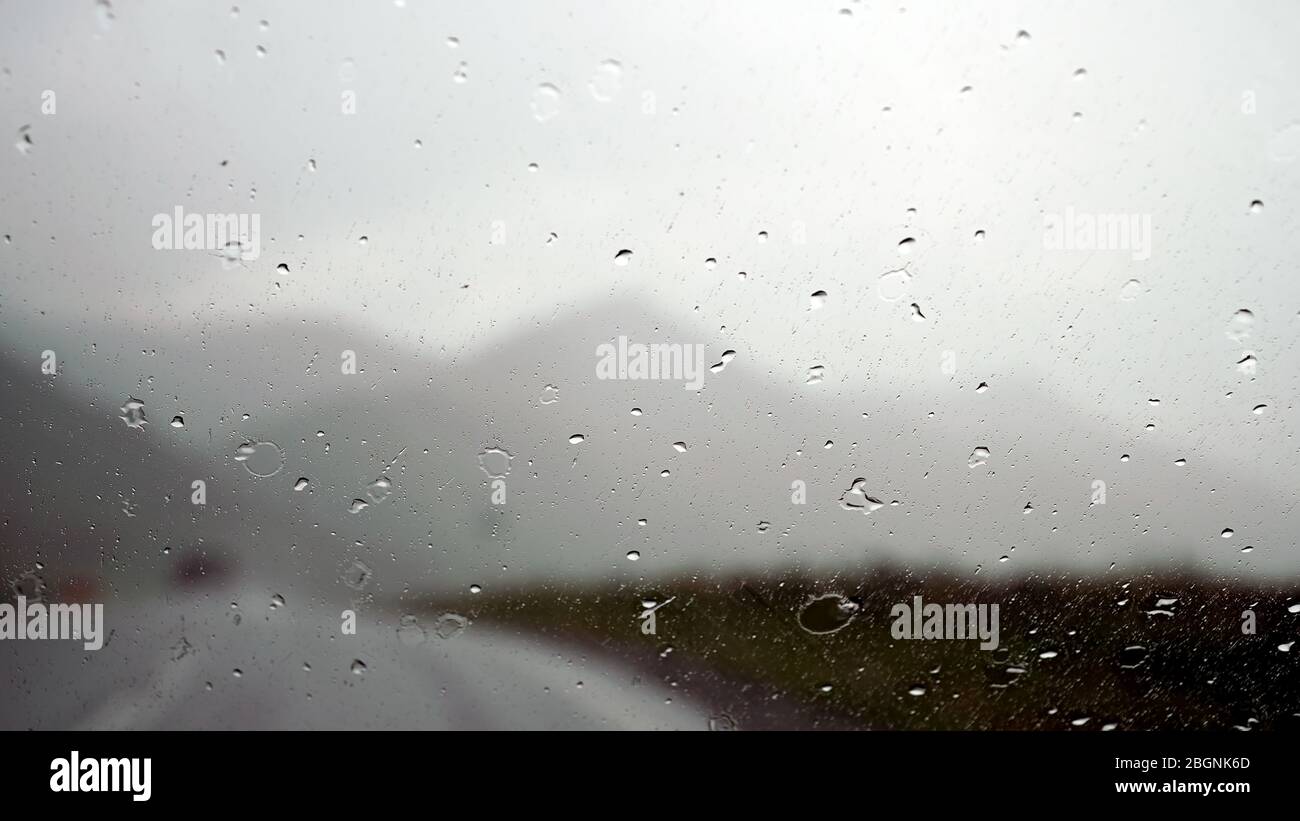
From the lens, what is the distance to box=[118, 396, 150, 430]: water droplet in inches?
58.2

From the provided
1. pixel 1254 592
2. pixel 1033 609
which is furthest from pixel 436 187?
pixel 1254 592

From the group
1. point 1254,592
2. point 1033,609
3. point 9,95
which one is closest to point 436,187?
point 9,95

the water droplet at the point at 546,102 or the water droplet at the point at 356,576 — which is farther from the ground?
the water droplet at the point at 546,102

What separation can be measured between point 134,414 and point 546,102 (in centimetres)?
91

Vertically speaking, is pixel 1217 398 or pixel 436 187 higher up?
pixel 436 187

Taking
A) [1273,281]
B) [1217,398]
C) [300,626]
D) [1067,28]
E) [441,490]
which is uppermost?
[1067,28]

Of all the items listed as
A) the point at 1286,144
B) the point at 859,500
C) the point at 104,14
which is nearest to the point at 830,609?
the point at 859,500

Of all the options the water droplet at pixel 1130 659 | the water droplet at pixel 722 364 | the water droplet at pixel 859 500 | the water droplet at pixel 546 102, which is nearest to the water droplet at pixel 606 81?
the water droplet at pixel 546 102

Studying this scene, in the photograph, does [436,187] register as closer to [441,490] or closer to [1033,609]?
[441,490]

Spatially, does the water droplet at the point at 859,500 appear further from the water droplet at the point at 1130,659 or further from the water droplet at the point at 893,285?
the water droplet at the point at 1130,659

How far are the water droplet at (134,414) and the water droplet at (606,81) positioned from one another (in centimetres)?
97

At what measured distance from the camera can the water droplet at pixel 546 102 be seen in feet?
4.90

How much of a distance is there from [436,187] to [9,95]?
766mm

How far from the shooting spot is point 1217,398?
149cm
